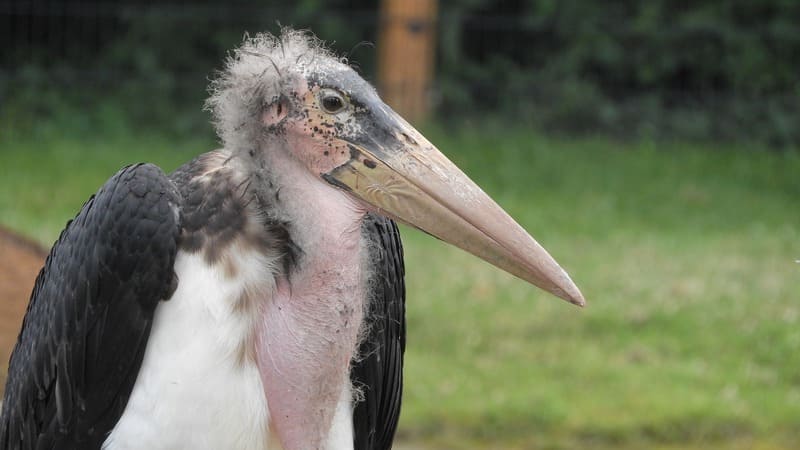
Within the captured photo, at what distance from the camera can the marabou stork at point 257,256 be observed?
2648mm

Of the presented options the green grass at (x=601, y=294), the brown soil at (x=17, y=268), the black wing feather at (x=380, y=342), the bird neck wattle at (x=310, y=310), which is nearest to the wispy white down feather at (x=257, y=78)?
the bird neck wattle at (x=310, y=310)

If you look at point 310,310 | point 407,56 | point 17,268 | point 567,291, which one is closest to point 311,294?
point 310,310

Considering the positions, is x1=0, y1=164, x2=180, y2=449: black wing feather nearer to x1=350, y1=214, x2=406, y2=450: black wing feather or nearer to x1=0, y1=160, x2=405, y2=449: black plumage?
x1=0, y1=160, x2=405, y2=449: black plumage

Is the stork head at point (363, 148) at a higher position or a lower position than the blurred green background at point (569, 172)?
lower

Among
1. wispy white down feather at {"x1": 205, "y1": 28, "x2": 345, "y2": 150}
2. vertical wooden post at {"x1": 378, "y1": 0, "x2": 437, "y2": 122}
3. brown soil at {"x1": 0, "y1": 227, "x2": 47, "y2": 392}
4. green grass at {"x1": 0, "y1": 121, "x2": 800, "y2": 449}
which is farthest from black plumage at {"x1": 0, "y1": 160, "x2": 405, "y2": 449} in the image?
vertical wooden post at {"x1": 378, "y1": 0, "x2": 437, "y2": 122}

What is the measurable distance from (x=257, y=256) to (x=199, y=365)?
0.24m

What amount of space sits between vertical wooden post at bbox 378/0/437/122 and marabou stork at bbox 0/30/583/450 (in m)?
6.72

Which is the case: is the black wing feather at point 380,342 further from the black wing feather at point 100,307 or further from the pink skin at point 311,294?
the black wing feather at point 100,307

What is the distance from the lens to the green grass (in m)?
5.20

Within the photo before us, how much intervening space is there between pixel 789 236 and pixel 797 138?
2452mm

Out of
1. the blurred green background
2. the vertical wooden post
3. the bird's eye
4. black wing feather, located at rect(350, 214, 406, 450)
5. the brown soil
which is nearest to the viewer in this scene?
the bird's eye

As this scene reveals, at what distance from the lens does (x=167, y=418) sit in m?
2.66

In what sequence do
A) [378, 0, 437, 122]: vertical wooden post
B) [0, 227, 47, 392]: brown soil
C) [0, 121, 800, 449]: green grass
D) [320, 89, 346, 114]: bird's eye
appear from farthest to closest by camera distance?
[378, 0, 437, 122]: vertical wooden post → [0, 121, 800, 449]: green grass → [0, 227, 47, 392]: brown soil → [320, 89, 346, 114]: bird's eye

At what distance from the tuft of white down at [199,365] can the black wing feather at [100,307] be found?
0.13 feet
